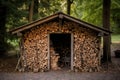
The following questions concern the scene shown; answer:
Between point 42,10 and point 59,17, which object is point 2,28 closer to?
point 42,10

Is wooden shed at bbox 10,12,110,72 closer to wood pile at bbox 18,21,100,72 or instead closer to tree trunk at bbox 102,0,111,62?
wood pile at bbox 18,21,100,72

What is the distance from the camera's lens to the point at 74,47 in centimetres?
1357

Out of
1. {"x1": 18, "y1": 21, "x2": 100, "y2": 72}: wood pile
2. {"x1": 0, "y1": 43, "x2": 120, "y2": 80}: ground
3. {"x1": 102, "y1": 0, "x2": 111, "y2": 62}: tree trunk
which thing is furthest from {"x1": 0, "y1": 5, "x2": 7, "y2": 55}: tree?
{"x1": 102, "y1": 0, "x2": 111, "y2": 62}: tree trunk

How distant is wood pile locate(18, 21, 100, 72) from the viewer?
531 inches

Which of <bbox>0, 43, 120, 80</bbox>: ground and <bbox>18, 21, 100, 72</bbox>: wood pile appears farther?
<bbox>18, 21, 100, 72</bbox>: wood pile

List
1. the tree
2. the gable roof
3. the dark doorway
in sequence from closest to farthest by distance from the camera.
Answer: the gable roof, the dark doorway, the tree

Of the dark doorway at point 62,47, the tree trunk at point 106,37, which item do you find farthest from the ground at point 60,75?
the tree trunk at point 106,37

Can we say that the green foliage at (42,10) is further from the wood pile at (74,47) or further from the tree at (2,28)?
the wood pile at (74,47)

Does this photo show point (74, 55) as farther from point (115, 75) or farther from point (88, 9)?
point (88, 9)

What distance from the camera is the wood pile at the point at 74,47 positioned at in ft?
44.3

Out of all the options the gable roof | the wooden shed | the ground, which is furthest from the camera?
the wooden shed

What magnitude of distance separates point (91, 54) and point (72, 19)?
2258 mm

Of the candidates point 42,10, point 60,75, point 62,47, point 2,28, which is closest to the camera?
point 60,75

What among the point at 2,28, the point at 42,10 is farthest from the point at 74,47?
the point at 42,10
